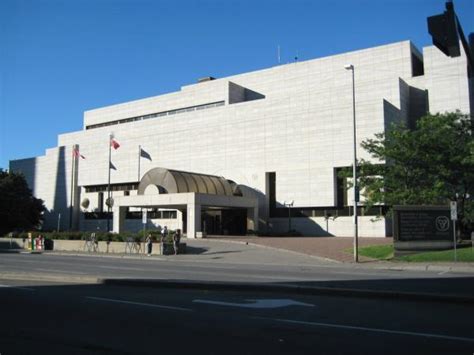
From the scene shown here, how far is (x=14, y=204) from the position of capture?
70.1m

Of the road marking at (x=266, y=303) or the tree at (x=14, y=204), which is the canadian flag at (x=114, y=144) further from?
the road marking at (x=266, y=303)

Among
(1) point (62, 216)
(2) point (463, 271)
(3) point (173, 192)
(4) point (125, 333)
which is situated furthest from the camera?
(1) point (62, 216)

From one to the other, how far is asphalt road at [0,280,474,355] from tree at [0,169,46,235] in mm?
61751

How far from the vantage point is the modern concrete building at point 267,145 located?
186 ft

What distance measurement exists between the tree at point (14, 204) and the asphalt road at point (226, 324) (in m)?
61.8

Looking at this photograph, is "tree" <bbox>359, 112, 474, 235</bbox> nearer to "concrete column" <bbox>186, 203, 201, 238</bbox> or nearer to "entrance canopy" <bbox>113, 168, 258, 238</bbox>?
"concrete column" <bbox>186, 203, 201, 238</bbox>

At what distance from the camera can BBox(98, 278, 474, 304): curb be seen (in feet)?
37.8

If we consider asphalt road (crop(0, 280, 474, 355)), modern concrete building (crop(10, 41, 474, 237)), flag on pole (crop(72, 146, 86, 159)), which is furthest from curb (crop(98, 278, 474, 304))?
flag on pole (crop(72, 146, 86, 159))

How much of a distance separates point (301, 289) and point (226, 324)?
425 cm

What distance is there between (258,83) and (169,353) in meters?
72.2

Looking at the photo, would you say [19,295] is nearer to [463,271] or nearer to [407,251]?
[463,271]

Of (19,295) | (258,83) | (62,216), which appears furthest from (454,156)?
(62,216)

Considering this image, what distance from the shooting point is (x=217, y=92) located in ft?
252

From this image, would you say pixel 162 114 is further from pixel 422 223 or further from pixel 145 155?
pixel 422 223
